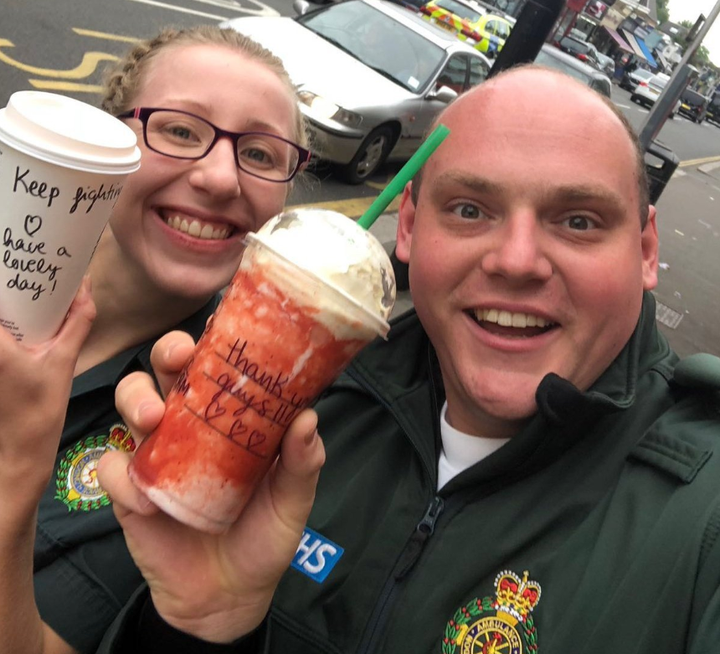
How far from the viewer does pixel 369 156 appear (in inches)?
266

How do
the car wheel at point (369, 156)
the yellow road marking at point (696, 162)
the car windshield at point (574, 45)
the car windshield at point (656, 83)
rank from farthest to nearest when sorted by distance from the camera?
the car windshield at point (656, 83) → the car windshield at point (574, 45) → the yellow road marking at point (696, 162) → the car wheel at point (369, 156)

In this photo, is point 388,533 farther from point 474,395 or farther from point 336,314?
point 336,314

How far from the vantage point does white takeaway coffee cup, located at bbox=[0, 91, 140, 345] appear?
1013 mm

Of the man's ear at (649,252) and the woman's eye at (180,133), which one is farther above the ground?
the man's ear at (649,252)

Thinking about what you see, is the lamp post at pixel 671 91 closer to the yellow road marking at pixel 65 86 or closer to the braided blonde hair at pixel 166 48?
the yellow road marking at pixel 65 86

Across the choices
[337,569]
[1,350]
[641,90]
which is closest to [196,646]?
[337,569]

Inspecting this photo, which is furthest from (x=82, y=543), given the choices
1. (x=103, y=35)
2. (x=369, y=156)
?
(x=103, y=35)

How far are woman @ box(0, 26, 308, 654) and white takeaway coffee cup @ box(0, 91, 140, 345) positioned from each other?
9 centimetres

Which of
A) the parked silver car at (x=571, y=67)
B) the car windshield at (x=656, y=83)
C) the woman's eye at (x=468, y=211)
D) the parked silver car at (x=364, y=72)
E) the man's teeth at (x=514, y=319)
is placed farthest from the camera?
the car windshield at (x=656, y=83)

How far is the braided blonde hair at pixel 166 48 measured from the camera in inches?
74.5

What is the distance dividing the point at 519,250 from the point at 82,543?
1.20m

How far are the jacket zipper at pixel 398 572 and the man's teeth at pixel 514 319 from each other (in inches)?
17.4

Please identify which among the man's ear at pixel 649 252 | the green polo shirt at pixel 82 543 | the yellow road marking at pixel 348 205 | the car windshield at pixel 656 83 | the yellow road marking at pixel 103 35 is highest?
the car windshield at pixel 656 83

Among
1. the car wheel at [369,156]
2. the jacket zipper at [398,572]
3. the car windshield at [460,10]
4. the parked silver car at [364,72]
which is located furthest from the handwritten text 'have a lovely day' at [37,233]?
the car windshield at [460,10]
